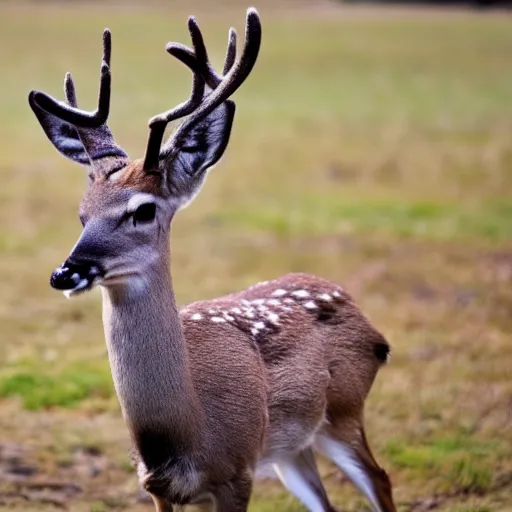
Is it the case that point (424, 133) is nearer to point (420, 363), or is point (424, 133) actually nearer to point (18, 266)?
point (18, 266)

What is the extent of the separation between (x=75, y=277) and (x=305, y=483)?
207 centimetres

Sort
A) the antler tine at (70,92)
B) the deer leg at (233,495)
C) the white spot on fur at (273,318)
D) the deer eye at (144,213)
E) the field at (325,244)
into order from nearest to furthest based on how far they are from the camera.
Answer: the deer eye at (144,213) → the deer leg at (233,495) → the antler tine at (70,92) → the white spot on fur at (273,318) → the field at (325,244)

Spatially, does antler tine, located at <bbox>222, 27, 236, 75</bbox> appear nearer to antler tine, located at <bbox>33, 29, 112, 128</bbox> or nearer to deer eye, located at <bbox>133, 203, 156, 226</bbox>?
antler tine, located at <bbox>33, 29, 112, 128</bbox>

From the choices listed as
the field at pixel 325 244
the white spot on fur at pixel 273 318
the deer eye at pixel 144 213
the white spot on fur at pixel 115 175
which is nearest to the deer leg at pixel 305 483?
the field at pixel 325 244

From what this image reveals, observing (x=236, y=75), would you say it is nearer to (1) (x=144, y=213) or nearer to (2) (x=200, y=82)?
(2) (x=200, y=82)

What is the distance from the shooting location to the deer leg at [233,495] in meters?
4.74

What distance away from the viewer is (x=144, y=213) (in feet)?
14.8

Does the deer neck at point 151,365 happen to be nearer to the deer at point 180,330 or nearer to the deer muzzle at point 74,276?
the deer at point 180,330

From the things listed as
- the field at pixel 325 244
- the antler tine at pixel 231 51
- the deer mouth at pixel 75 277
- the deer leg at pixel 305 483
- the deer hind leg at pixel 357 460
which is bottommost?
the field at pixel 325 244

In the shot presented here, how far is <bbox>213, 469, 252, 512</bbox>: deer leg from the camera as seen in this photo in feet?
15.6

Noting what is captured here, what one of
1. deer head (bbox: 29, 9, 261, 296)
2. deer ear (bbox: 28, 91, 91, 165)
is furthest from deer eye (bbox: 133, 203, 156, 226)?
deer ear (bbox: 28, 91, 91, 165)

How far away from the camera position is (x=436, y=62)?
3325 centimetres

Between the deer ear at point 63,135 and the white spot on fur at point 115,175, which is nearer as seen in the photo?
the white spot on fur at point 115,175

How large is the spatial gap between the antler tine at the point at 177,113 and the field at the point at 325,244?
2.39 meters
